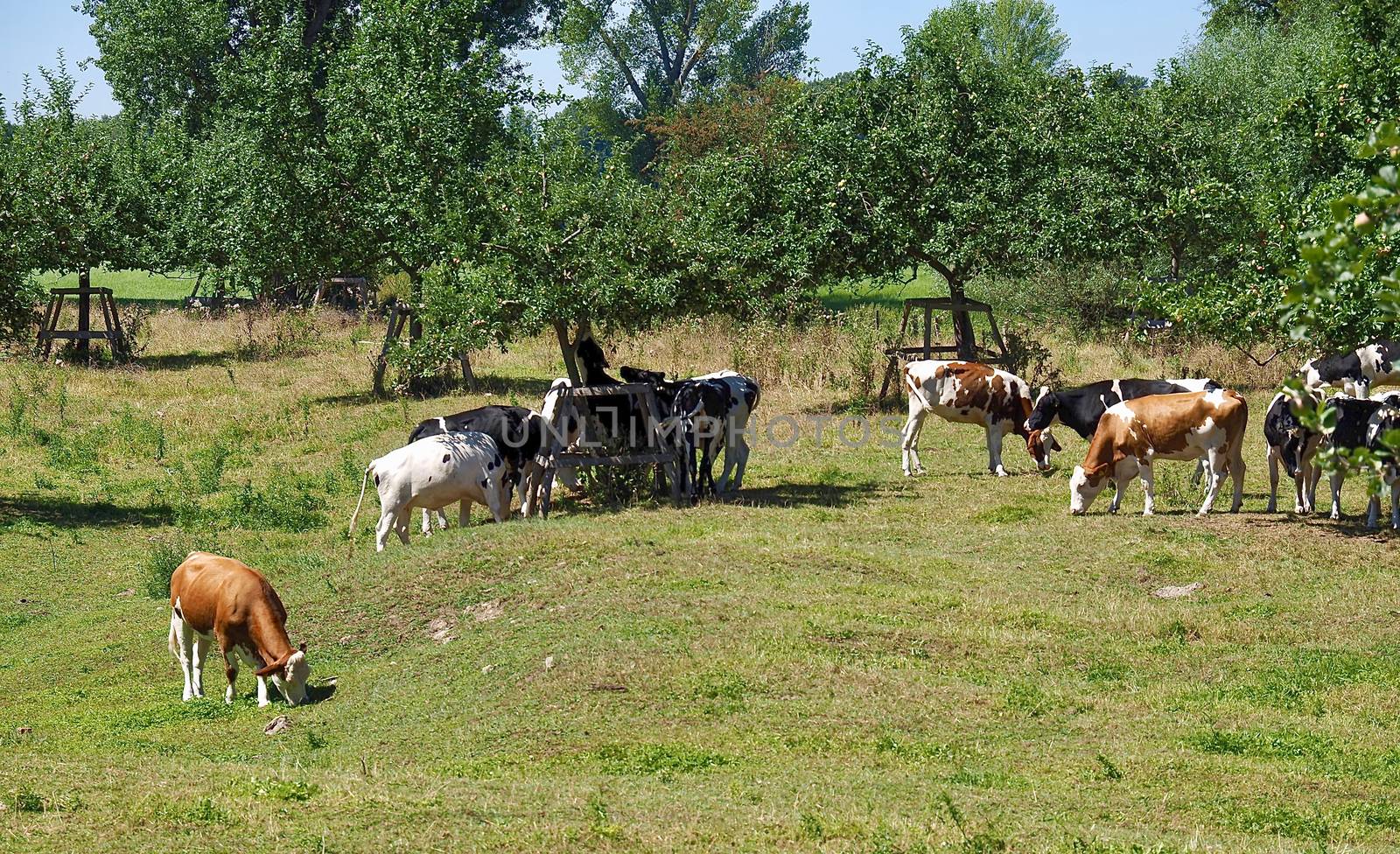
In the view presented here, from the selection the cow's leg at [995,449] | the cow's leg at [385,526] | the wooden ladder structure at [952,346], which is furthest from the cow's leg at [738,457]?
the wooden ladder structure at [952,346]

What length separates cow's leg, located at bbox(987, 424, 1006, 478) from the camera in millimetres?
23867

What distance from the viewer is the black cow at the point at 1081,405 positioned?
899 inches

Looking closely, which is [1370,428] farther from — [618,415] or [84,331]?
[84,331]

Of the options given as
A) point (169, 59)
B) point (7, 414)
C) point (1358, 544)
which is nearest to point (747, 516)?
point (1358, 544)

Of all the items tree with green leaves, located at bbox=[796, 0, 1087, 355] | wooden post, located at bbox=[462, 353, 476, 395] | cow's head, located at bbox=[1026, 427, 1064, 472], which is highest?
tree with green leaves, located at bbox=[796, 0, 1087, 355]

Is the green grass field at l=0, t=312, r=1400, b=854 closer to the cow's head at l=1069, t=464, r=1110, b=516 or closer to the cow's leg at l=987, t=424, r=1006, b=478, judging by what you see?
the cow's head at l=1069, t=464, r=1110, b=516

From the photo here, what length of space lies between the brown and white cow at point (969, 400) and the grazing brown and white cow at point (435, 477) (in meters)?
7.54

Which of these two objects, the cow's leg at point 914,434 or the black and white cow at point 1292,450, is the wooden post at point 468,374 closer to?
the cow's leg at point 914,434

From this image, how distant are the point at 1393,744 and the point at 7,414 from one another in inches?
1024

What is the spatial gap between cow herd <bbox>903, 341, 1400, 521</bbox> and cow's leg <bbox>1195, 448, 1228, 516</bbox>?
0.02 meters

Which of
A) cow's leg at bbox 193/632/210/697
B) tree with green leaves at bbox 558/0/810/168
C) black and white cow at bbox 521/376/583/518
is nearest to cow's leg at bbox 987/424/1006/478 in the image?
black and white cow at bbox 521/376/583/518

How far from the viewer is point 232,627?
13539 millimetres

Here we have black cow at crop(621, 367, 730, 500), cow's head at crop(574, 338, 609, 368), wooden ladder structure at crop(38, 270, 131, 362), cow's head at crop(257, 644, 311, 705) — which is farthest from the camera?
wooden ladder structure at crop(38, 270, 131, 362)

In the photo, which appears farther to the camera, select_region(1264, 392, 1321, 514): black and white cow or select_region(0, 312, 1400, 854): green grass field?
select_region(1264, 392, 1321, 514): black and white cow
